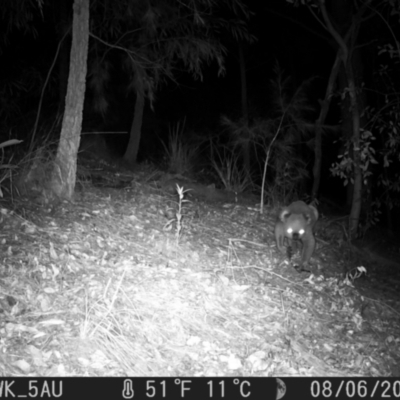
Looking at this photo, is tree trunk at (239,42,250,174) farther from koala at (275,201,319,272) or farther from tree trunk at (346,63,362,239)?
koala at (275,201,319,272)

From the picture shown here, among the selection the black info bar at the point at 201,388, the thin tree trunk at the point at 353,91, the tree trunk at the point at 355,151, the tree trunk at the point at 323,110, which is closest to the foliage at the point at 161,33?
the thin tree trunk at the point at 353,91

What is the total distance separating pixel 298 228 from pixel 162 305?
8.55 ft

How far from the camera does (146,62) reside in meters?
7.55

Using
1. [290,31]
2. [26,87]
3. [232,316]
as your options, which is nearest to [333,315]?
[232,316]

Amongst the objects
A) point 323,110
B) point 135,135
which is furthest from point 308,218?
point 135,135

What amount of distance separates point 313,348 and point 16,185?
3.91 metres

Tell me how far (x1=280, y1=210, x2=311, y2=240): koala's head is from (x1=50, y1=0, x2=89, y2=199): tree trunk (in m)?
2.81

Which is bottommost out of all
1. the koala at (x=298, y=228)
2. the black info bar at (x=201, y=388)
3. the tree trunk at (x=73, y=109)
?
the black info bar at (x=201, y=388)

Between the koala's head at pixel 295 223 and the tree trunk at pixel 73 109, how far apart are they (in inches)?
111

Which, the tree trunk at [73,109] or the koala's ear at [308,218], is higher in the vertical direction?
the tree trunk at [73,109]

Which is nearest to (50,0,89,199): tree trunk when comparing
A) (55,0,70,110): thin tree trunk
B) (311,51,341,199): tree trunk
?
(55,0,70,110): thin tree trunk

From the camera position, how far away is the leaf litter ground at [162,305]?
3.76 m

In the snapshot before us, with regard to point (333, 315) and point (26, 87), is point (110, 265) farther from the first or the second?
point (26, 87)

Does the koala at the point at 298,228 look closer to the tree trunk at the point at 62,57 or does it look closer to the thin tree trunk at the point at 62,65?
the tree trunk at the point at 62,57
